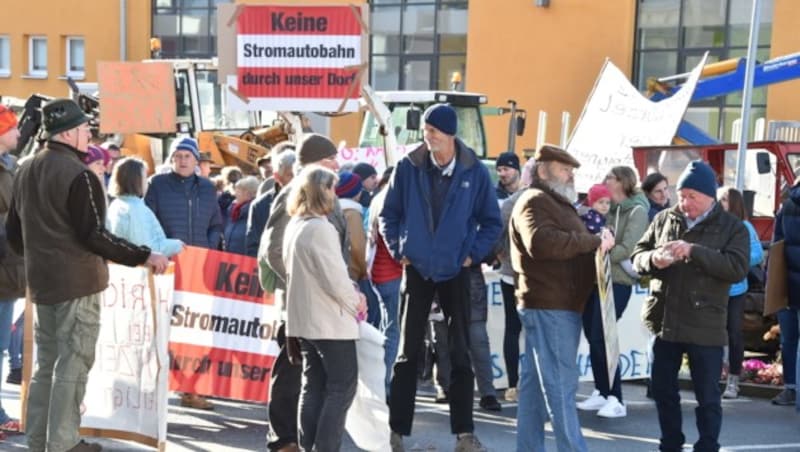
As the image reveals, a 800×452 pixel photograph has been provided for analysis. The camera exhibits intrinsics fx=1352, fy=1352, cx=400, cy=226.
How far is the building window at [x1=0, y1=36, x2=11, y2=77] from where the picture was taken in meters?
38.4

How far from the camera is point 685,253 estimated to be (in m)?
7.33

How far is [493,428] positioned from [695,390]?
5.94 feet

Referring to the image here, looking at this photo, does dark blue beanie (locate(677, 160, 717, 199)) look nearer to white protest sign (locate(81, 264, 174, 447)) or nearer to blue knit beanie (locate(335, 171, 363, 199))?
blue knit beanie (locate(335, 171, 363, 199))

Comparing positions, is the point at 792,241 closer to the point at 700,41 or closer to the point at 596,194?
the point at 596,194

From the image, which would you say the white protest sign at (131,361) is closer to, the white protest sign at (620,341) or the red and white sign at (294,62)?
the white protest sign at (620,341)

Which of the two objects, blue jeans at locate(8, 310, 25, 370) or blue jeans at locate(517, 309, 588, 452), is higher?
blue jeans at locate(517, 309, 588, 452)

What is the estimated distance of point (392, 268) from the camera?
8.87 metres

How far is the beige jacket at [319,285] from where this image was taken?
7098 mm

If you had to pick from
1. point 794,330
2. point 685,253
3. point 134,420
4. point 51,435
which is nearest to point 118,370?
point 134,420

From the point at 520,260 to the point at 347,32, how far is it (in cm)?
608

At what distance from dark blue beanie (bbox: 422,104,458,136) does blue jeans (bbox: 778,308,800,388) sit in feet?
12.4

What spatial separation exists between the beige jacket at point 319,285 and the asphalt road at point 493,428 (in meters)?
1.48

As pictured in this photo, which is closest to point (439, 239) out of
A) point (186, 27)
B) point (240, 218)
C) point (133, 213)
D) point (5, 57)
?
point (133, 213)

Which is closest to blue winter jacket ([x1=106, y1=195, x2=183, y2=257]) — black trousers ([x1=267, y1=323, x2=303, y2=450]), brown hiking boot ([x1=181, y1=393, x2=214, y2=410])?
black trousers ([x1=267, y1=323, x2=303, y2=450])
